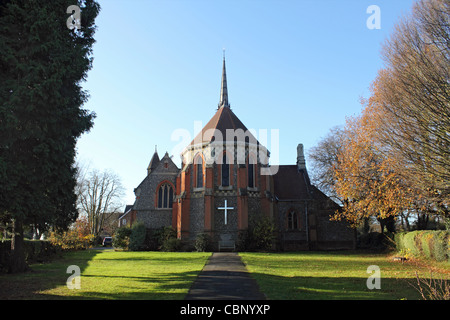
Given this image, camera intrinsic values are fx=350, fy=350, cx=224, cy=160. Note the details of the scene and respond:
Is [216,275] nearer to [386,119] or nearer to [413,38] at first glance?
[386,119]

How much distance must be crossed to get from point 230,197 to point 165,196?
905cm

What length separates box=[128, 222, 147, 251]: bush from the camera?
107ft

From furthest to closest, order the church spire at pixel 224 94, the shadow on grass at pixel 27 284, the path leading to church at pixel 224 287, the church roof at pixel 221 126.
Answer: the church spire at pixel 224 94
the church roof at pixel 221 126
the shadow on grass at pixel 27 284
the path leading to church at pixel 224 287

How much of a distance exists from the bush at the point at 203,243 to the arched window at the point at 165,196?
847 centimetres

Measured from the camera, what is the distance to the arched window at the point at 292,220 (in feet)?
118

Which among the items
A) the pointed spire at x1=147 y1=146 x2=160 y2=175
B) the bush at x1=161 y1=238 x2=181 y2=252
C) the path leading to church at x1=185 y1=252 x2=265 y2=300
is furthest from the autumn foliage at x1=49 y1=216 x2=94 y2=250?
the path leading to church at x1=185 y1=252 x2=265 y2=300

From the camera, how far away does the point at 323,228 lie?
3647cm

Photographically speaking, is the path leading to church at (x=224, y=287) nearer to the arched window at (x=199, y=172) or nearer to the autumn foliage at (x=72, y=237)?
the autumn foliage at (x=72, y=237)

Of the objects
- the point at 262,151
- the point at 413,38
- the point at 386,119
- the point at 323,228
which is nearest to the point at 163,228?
the point at 262,151

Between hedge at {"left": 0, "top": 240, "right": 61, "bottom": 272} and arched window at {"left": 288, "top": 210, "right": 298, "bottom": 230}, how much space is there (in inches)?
851

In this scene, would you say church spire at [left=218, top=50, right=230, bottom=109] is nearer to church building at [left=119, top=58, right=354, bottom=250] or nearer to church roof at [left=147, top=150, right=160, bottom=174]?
church building at [left=119, top=58, right=354, bottom=250]

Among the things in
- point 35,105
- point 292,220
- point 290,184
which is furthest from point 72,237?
point 290,184

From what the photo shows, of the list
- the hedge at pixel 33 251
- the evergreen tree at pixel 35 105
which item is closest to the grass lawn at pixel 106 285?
the hedge at pixel 33 251
